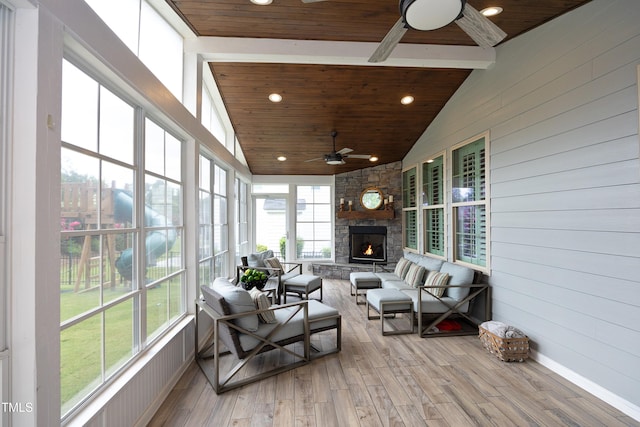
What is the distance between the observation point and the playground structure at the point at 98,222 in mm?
1625

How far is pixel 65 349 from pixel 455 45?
15.1 ft

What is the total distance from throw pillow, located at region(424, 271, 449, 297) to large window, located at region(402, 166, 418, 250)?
1.91m

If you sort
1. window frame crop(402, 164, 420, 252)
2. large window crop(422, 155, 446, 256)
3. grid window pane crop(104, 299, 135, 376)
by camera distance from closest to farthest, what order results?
grid window pane crop(104, 299, 135, 376), large window crop(422, 155, 446, 256), window frame crop(402, 164, 420, 252)

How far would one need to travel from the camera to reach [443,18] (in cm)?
177

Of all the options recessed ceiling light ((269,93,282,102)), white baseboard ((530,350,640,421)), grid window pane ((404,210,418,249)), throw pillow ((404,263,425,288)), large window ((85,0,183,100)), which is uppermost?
recessed ceiling light ((269,93,282,102))

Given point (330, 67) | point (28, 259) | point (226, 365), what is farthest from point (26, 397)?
point (330, 67)

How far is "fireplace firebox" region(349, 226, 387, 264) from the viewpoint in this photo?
7250 mm

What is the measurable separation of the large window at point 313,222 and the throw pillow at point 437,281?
3.97 meters

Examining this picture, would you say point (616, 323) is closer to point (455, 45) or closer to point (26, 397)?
point (455, 45)

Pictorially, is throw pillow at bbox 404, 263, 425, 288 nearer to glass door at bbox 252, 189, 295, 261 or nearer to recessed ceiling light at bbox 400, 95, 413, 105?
recessed ceiling light at bbox 400, 95, 413, 105

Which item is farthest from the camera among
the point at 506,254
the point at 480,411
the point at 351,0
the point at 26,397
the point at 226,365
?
the point at 506,254

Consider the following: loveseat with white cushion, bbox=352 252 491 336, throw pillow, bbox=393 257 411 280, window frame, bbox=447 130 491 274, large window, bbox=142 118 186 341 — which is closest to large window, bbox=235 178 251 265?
large window, bbox=142 118 186 341

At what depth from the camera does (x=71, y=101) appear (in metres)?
1.61

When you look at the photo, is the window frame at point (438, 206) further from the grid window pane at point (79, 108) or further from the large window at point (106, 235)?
the grid window pane at point (79, 108)
